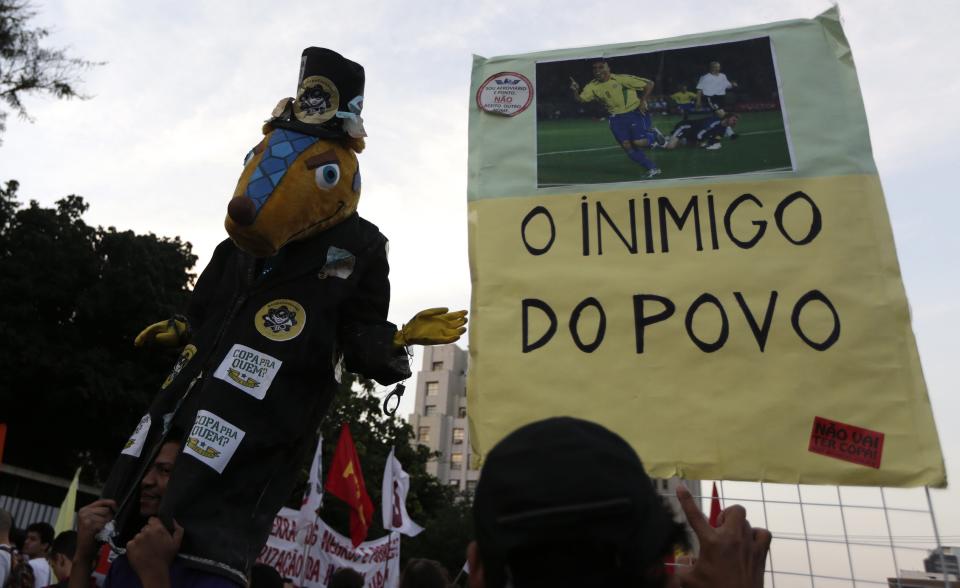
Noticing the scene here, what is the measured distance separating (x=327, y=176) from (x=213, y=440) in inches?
39.9

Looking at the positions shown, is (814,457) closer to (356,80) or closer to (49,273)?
(356,80)

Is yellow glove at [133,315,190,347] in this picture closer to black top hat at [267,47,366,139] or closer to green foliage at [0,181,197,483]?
black top hat at [267,47,366,139]

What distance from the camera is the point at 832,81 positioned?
3002 millimetres

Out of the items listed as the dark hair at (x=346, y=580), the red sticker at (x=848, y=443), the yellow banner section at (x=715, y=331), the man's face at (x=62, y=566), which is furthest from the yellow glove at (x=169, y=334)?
the man's face at (x=62, y=566)

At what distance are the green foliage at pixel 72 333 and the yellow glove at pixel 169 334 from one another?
582 inches

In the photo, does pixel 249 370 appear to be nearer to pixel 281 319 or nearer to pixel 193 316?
pixel 281 319

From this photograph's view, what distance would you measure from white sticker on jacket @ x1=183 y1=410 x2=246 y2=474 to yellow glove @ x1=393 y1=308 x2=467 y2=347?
0.63 metres

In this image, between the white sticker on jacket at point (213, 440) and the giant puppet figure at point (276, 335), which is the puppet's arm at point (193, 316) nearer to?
the giant puppet figure at point (276, 335)

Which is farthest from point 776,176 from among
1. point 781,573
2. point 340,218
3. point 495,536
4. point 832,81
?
point 495,536

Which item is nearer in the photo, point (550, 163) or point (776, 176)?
point (776, 176)

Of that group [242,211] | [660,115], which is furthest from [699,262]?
[242,211]

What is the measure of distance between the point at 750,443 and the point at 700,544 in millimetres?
1533

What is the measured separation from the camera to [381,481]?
22.4 meters

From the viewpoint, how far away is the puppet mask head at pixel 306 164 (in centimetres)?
272
